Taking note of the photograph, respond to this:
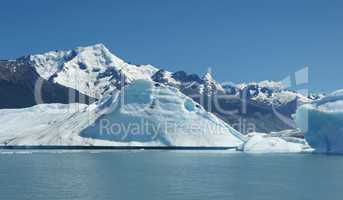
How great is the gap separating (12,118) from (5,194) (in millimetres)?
121589

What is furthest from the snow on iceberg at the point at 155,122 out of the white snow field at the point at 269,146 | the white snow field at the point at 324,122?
the white snow field at the point at 324,122

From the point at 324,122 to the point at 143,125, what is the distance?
3848 centimetres

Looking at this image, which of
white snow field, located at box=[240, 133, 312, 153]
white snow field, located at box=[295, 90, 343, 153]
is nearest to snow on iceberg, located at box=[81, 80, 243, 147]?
white snow field, located at box=[240, 133, 312, 153]

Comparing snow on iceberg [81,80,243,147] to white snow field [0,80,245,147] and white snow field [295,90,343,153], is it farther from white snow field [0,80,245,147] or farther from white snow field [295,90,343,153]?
white snow field [295,90,343,153]

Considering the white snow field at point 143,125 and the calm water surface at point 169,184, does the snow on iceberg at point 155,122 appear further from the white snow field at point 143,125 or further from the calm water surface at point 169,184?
the calm water surface at point 169,184

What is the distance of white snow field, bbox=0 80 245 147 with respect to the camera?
106438 millimetres

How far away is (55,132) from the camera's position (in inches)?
4572

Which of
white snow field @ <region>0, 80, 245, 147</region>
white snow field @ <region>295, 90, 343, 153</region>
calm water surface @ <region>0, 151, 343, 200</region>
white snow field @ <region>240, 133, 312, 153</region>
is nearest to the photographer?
→ calm water surface @ <region>0, 151, 343, 200</region>

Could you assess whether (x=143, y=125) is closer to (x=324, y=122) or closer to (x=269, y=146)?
(x=269, y=146)

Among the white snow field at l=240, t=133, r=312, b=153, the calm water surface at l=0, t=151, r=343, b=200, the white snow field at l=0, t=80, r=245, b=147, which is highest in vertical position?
the white snow field at l=0, t=80, r=245, b=147

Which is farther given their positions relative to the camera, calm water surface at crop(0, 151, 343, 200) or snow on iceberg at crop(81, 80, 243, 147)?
snow on iceberg at crop(81, 80, 243, 147)

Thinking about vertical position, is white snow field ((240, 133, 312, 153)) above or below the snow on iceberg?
below

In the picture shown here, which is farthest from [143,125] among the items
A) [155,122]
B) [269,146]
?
[269,146]

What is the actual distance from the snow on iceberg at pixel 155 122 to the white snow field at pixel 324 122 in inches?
1050
